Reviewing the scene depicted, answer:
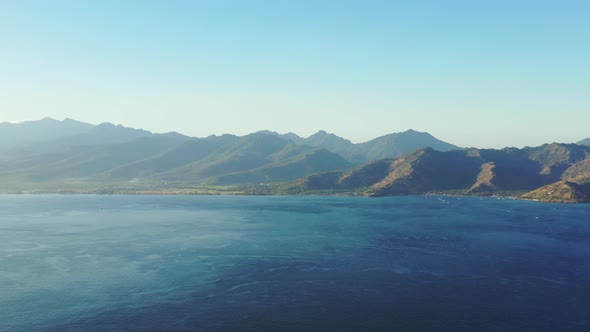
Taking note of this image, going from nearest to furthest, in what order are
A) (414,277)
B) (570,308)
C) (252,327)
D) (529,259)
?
(252,327), (570,308), (414,277), (529,259)

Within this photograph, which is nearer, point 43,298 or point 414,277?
point 43,298

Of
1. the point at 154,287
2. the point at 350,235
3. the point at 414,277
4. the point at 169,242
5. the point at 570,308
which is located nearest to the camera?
the point at 570,308

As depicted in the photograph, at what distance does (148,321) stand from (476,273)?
4003 inches

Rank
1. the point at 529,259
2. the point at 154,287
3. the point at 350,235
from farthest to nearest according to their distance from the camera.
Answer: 1. the point at 350,235
2. the point at 529,259
3. the point at 154,287

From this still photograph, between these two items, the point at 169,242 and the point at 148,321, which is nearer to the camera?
the point at 148,321

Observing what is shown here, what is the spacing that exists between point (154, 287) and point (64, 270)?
40.7m

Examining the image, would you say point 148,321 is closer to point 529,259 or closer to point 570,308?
point 570,308

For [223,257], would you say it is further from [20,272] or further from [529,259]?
[529,259]

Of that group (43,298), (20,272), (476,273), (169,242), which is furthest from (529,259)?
(20,272)

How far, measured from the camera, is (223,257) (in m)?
154

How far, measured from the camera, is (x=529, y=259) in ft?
498

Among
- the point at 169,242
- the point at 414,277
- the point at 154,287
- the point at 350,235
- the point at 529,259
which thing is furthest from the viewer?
the point at 350,235

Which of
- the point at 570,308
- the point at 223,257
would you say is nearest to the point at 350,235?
the point at 223,257

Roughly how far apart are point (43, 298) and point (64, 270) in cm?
2914
